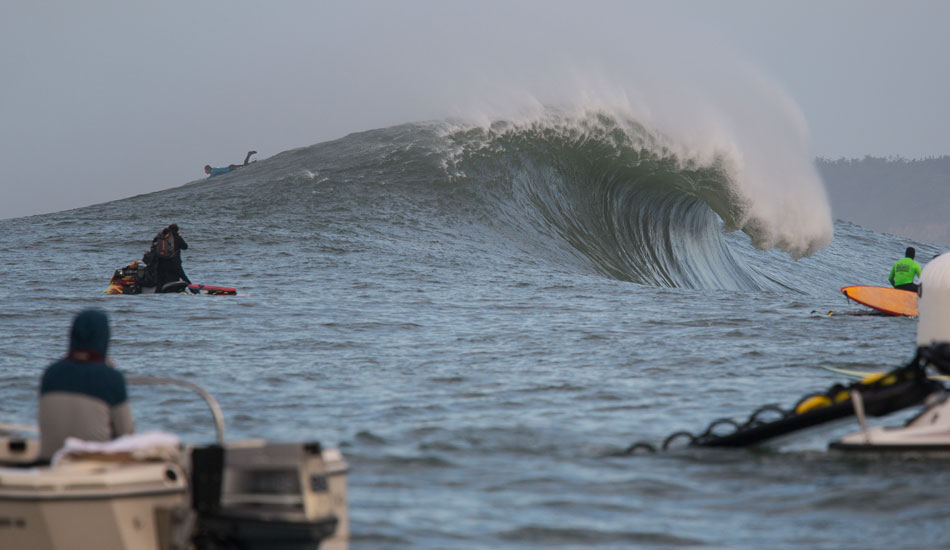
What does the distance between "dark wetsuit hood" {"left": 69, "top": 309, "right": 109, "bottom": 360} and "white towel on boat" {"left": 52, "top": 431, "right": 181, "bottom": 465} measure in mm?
404

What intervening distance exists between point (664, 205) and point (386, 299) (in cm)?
1162

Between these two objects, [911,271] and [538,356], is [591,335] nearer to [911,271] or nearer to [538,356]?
[538,356]

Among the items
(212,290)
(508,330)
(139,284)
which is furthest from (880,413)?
(139,284)

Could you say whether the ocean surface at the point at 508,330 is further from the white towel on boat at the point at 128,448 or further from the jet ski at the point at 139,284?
the white towel on boat at the point at 128,448

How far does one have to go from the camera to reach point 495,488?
19.9 feet

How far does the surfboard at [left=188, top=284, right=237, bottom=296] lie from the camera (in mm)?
16156

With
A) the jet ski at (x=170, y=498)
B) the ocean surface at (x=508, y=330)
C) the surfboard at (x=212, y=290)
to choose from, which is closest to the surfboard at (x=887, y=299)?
the ocean surface at (x=508, y=330)

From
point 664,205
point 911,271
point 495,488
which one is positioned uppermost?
point 664,205

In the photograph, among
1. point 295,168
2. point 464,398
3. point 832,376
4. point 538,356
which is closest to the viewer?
point 464,398

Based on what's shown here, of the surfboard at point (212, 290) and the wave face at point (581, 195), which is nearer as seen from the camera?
the surfboard at point (212, 290)

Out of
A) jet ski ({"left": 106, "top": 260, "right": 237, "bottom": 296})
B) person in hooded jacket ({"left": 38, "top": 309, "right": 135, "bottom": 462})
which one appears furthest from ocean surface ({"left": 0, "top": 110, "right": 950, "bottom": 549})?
person in hooded jacket ({"left": 38, "top": 309, "right": 135, "bottom": 462})

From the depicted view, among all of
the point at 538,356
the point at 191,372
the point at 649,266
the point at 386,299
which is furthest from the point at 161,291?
the point at 649,266

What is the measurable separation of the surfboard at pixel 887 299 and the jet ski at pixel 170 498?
40.2 feet

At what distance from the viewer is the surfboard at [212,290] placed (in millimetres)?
16156
